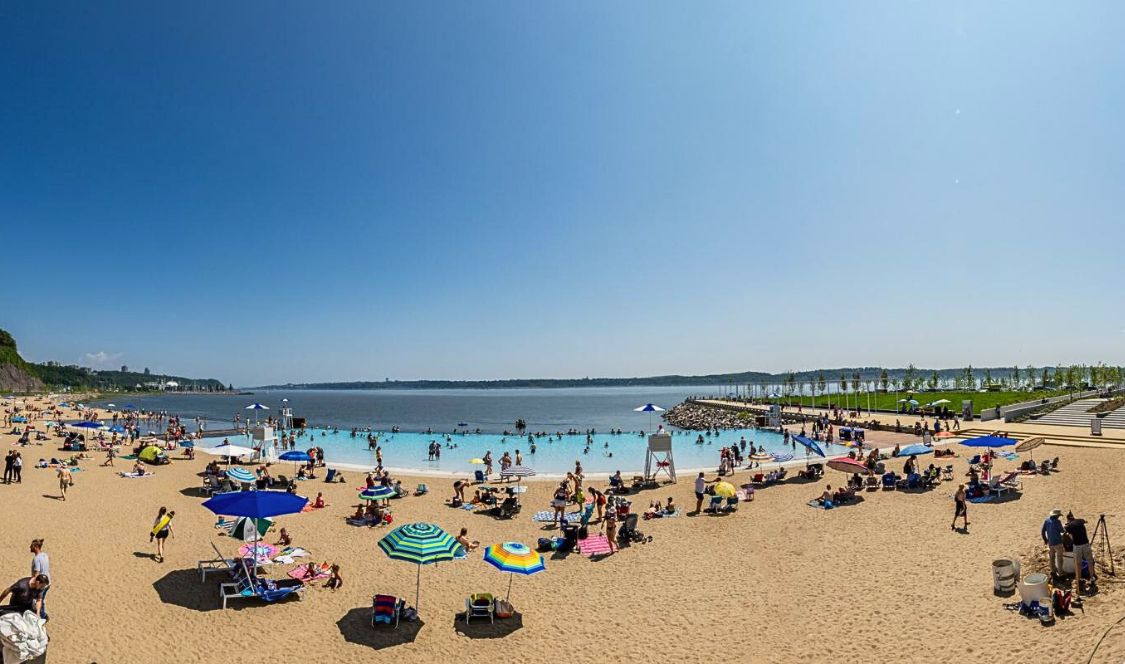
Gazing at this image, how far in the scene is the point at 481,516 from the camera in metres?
A: 18.1

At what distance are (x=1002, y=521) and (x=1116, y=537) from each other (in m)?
2.93

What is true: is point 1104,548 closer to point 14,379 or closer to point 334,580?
point 334,580

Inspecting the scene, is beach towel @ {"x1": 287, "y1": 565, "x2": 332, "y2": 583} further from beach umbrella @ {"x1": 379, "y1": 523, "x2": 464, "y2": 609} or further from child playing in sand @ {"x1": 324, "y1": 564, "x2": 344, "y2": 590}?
beach umbrella @ {"x1": 379, "y1": 523, "x2": 464, "y2": 609}

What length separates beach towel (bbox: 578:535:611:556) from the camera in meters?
13.7

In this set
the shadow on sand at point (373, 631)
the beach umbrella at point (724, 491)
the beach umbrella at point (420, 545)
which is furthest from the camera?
the beach umbrella at point (724, 491)

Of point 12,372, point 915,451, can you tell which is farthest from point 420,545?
point 12,372

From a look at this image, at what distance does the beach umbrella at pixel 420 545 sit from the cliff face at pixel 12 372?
559 ft

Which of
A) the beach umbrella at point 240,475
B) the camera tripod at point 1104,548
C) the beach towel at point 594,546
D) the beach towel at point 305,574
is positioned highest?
the camera tripod at point 1104,548

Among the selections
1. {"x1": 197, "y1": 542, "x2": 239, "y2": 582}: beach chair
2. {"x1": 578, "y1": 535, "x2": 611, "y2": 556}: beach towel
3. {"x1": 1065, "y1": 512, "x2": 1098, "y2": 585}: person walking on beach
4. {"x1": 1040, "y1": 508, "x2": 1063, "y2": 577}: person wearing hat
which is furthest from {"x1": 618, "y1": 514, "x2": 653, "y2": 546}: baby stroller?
{"x1": 197, "y1": 542, "x2": 239, "y2": 582}: beach chair

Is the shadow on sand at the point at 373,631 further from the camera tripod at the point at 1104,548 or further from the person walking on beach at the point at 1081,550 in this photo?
the camera tripod at the point at 1104,548

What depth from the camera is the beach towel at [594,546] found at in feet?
45.1

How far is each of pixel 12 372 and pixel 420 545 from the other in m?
186

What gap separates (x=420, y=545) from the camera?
9633mm

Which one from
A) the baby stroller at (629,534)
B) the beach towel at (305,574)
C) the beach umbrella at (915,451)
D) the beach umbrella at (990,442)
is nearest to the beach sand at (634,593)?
the beach towel at (305,574)
